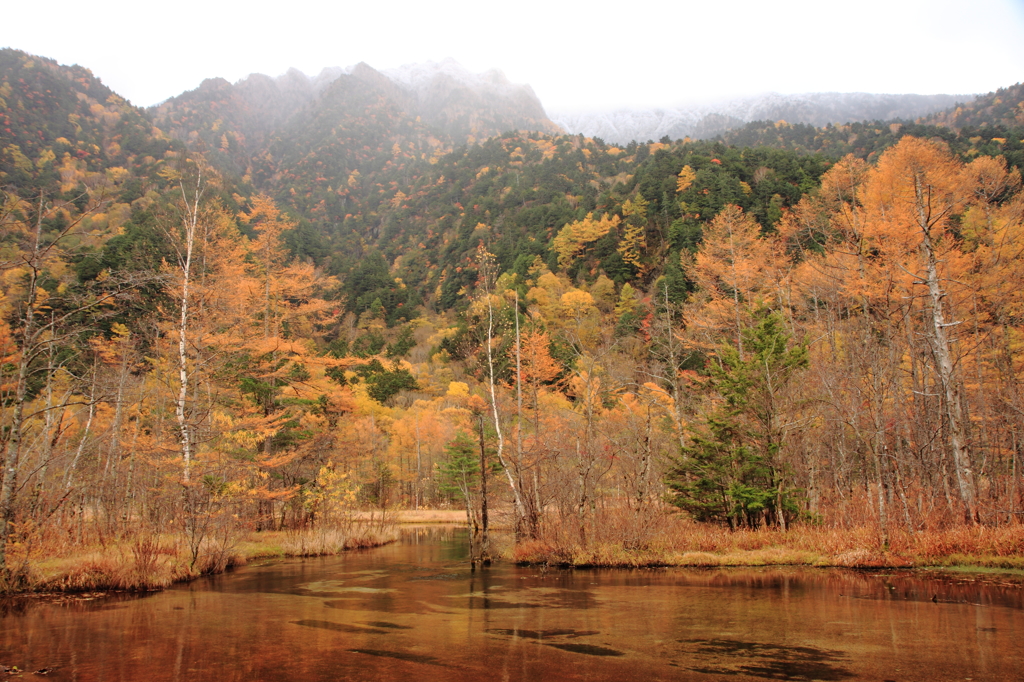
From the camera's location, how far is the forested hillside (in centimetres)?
1450

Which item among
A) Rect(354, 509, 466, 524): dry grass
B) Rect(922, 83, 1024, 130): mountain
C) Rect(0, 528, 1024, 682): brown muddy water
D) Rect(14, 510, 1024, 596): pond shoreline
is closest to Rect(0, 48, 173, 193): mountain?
Rect(354, 509, 466, 524): dry grass

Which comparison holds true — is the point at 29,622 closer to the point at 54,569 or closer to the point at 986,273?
the point at 54,569

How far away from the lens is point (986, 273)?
22750 mm

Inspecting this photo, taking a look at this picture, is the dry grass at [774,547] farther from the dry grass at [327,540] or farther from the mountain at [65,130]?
the mountain at [65,130]

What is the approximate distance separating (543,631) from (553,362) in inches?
827

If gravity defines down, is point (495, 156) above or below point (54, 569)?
above

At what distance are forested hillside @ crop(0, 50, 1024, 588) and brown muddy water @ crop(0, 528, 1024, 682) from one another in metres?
3.19

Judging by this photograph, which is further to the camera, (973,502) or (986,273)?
(986,273)

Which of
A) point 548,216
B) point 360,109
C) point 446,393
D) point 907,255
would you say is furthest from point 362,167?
point 907,255

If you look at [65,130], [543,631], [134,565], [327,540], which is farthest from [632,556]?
[65,130]

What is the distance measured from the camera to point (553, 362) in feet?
95.2

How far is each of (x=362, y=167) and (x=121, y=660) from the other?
477 ft

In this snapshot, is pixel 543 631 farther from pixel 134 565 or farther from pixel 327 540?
pixel 327 540

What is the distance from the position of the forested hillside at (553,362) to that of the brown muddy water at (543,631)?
319 cm
